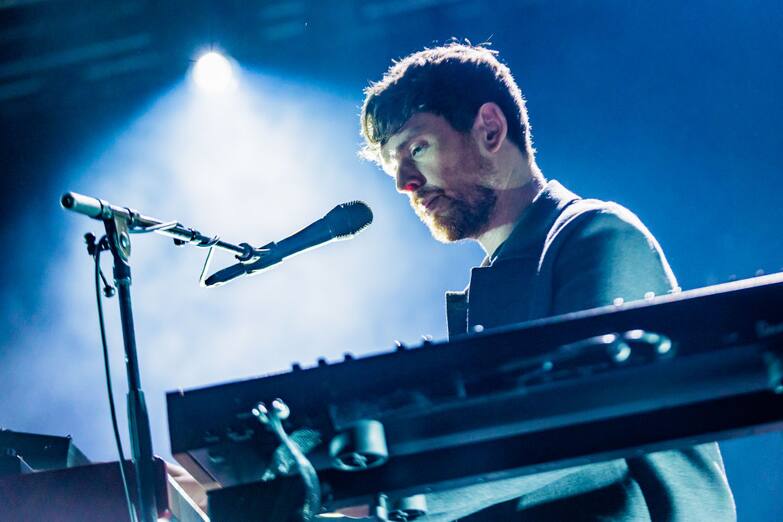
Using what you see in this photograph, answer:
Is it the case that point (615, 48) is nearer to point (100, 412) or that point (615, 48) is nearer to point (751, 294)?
point (100, 412)

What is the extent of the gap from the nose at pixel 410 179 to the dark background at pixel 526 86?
86.3 inches

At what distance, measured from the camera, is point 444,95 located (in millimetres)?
2818

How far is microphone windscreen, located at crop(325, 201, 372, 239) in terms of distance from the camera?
2.04 metres


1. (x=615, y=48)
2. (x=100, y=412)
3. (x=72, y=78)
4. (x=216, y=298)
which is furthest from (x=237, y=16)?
(x=100, y=412)

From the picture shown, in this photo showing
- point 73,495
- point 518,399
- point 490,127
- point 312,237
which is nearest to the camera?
point 518,399

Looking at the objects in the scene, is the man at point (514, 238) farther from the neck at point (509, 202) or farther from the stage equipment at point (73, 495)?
the stage equipment at point (73, 495)

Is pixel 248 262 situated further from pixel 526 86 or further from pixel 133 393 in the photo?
pixel 526 86

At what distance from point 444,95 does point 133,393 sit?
62.2 inches

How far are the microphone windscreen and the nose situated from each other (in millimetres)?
585

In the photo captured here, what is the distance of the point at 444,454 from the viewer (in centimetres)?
101

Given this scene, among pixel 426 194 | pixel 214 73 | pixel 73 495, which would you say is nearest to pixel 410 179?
pixel 426 194

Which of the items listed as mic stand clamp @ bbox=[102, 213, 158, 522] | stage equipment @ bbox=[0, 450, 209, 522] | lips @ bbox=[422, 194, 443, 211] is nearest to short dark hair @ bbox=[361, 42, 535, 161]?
lips @ bbox=[422, 194, 443, 211]

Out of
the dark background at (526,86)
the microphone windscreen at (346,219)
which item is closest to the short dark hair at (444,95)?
the microphone windscreen at (346,219)

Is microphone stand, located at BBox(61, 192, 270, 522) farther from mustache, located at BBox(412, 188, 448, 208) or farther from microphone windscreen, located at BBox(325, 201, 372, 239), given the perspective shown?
mustache, located at BBox(412, 188, 448, 208)
